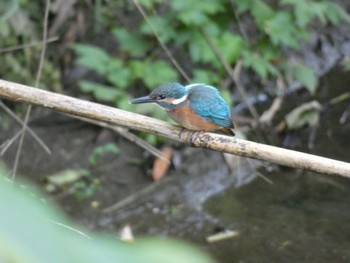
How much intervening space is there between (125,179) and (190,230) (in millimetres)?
877

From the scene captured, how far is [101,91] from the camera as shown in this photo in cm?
535

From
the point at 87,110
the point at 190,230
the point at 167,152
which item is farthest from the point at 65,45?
the point at 87,110

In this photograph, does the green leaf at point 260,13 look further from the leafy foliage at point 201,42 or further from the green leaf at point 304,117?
the green leaf at point 304,117

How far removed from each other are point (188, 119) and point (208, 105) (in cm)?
17

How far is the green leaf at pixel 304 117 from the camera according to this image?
18.3 ft

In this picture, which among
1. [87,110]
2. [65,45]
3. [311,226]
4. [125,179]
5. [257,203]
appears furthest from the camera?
[65,45]

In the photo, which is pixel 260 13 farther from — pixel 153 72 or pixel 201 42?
pixel 153 72

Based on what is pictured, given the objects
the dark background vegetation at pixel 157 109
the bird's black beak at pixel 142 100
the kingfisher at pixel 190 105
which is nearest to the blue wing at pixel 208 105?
the kingfisher at pixel 190 105

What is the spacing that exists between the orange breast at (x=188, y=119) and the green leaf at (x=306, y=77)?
9.82 ft

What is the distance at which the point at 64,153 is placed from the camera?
549cm

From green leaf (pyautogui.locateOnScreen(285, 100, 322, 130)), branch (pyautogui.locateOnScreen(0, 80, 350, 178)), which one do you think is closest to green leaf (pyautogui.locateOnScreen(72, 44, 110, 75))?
green leaf (pyautogui.locateOnScreen(285, 100, 322, 130))

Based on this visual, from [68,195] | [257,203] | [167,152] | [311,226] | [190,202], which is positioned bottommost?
[311,226]

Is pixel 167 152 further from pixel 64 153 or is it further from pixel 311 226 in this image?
pixel 311 226

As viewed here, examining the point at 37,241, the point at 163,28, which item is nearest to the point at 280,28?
the point at 163,28
